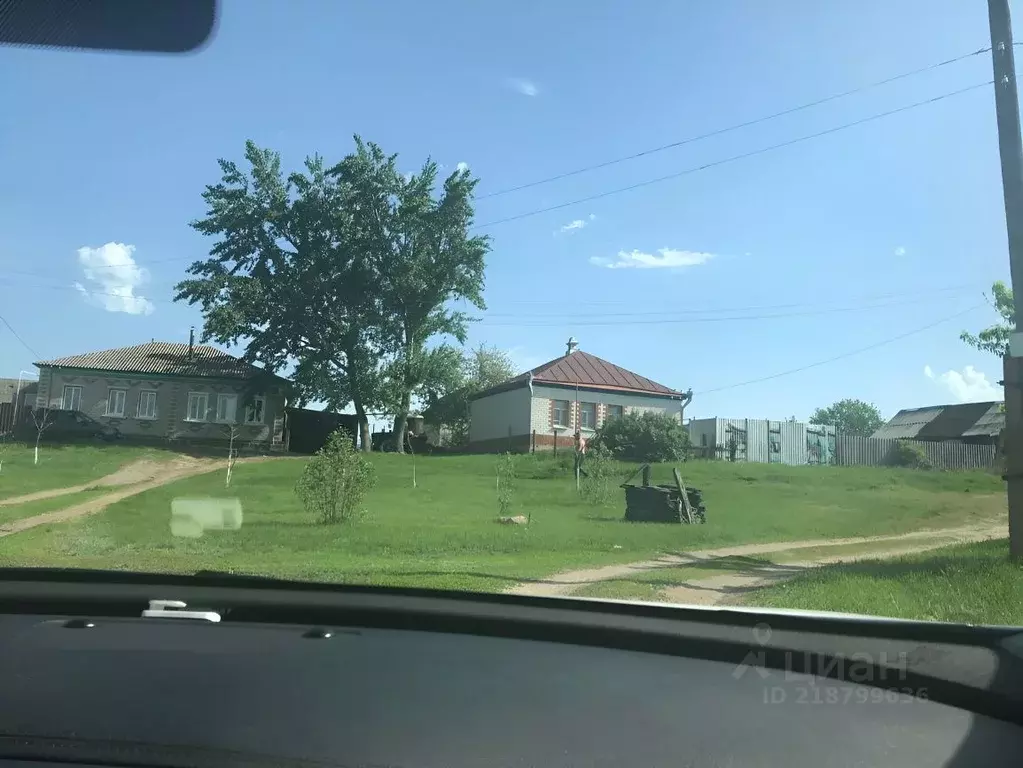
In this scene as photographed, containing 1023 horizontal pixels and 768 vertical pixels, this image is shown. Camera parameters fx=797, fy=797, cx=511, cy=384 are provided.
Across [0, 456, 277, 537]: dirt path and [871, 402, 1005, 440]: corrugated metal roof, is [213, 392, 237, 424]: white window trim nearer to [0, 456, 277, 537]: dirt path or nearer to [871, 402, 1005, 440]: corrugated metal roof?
[0, 456, 277, 537]: dirt path

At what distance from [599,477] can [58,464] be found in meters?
8.78

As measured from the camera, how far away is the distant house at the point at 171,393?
1013cm

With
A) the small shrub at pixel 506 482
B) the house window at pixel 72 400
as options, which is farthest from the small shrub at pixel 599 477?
the house window at pixel 72 400

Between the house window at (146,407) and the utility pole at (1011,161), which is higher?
the utility pole at (1011,161)

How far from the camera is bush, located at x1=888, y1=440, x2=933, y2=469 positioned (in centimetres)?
1078

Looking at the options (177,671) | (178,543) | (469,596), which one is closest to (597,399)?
(178,543)

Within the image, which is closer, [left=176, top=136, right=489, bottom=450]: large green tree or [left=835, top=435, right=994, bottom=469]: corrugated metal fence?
[left=176, top=136, right=489, bottom=450]: large green tree

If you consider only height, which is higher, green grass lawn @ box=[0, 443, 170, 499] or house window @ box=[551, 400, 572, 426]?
house window @ box=[551, 400, 572, 426]

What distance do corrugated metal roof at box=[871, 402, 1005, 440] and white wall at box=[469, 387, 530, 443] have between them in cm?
728

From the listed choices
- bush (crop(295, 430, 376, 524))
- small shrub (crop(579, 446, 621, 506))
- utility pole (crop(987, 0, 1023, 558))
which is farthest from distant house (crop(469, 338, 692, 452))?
utility pole (crop(987, 0, 1023, 558))

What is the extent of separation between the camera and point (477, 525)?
11172 mm

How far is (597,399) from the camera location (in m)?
14.0

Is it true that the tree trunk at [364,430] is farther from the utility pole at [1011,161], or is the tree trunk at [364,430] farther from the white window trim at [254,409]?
the utility pole at [1011,161]

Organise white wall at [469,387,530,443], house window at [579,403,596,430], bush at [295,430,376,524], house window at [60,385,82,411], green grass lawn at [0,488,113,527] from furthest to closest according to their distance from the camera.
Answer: white wall at [469,387,530,443] < house window at [579,403,596,430] < house window at [60,385,82,411] < bush at [295,430,376,524] < green grass lawn at [0,488,113,527]
